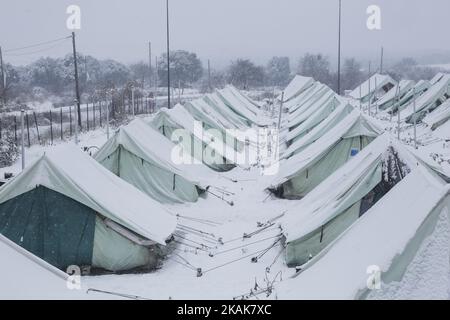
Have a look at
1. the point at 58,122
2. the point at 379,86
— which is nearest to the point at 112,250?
the point at 58,122

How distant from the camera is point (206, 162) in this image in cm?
1658

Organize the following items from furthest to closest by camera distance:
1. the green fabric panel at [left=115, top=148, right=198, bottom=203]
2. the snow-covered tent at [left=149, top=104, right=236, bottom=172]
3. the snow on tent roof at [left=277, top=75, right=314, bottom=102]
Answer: the snow on tent roof at [left=277, top=75, right=314, bottom=102], the snow-covered tent at [left=149, top=104, right=236, bottom=172], the green fabric panel at [left=115, top=148, right=198, bottom=203]

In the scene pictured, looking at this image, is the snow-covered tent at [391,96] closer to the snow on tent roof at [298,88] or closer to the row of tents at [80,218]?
the snow on tent roof at [298,88]

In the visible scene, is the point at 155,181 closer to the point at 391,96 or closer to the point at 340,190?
the point at 340,190

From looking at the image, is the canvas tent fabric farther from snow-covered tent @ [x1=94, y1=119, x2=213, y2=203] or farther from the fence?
the fence

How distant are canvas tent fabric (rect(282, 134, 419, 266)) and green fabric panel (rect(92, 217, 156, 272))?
2464mm

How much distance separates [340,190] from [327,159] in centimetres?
445

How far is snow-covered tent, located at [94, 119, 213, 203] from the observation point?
491 inches

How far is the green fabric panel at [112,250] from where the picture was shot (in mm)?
8766

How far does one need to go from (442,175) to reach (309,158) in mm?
4718

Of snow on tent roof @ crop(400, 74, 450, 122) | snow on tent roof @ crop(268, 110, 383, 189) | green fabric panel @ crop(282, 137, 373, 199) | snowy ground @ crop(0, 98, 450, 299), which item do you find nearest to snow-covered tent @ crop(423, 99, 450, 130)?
snow on tent roof @ crop(400, 74, 450, 122)

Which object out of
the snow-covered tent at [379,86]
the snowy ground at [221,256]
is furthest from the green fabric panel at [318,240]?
the snow-covered tent at [379,86]
